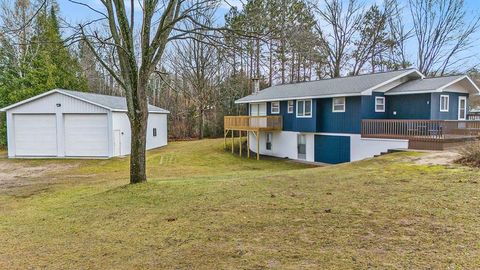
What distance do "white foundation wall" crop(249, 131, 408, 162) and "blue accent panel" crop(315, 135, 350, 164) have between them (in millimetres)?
263

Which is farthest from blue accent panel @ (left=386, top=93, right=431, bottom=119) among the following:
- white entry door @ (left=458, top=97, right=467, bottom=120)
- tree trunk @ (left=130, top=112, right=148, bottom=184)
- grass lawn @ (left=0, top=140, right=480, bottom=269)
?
tree trunk @ (left=130, top=112, right=148, bottom=184)

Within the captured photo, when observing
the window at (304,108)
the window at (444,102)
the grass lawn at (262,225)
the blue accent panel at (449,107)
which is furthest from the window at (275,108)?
the grass lawn at (262,225)

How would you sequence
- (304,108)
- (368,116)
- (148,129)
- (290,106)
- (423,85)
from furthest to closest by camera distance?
(148,129)
(290,106)
(304,108)
(368,116)
(423,85)

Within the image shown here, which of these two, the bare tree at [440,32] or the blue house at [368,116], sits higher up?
the bare tree at [440,32]

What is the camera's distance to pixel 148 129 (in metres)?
26.6

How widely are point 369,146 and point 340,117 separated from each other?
2708 millimetres

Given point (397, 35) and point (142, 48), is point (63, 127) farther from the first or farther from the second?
point (397, 35)

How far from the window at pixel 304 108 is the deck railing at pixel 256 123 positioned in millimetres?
1996

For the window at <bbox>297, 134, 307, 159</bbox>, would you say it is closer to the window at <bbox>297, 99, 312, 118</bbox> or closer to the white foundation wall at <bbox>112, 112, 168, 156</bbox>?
the window at <bbox>297, 99, 312, 118</bbox>

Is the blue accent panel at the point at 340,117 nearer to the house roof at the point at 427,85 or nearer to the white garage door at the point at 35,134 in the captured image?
the house roof at the point at 427,85

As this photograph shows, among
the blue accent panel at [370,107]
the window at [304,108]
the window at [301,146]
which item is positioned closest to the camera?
the blue accent panel at [370,107]

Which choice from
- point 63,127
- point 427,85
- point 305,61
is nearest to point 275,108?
point 305,61

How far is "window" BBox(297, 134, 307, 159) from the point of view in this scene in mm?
22391

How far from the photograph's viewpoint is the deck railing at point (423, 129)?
1530cm
